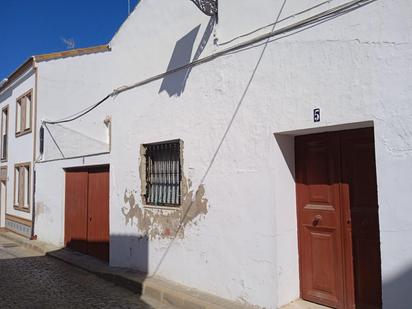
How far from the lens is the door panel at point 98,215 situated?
29.5 feet

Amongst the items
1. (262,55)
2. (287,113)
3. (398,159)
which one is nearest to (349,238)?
(398,159)

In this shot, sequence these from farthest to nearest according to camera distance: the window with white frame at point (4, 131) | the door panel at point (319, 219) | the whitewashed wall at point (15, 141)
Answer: the window with white frame at point (4, 131), the whitewashed wall at point (15, 141), the door panel at point (319, 219)

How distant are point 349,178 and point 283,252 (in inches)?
46.6

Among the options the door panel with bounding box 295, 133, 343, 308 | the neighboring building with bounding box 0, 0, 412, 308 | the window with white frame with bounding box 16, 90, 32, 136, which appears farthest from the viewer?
the window with white frame with bounding box 16, 90, 32, 136

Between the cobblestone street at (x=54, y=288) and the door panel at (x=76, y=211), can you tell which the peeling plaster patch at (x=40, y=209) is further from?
the cobblestone street at (x=54, y=288)

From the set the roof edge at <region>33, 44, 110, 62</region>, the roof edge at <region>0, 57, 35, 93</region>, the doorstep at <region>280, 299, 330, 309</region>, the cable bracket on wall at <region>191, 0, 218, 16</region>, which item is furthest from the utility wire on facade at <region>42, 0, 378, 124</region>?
the roof edge at <region>0, 57, 35, 93</region>

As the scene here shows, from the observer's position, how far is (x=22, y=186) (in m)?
14.9

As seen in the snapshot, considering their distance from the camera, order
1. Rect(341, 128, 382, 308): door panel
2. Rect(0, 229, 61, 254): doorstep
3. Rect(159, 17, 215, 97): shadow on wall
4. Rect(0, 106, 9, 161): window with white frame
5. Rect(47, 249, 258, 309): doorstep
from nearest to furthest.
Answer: Rect(341, 128, 382, 308): door panel
Rect(47, 249, 258, 309): doorstep
Rect(159, 17, 215, 97): shadow on wall
Rect(0, 229, 61, 254): doorstep
Rect(0, 106, 9, 161): window with white frame

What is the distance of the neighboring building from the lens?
387cm

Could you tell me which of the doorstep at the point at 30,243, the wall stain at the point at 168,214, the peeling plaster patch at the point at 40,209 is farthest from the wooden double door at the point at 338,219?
the peeling plaster patch at the point at 40,209

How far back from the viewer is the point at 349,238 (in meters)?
4.53

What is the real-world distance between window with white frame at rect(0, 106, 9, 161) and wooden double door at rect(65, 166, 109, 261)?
26.1 ft

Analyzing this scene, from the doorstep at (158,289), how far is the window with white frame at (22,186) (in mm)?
6512

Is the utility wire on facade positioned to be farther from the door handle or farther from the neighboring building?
the door handle
